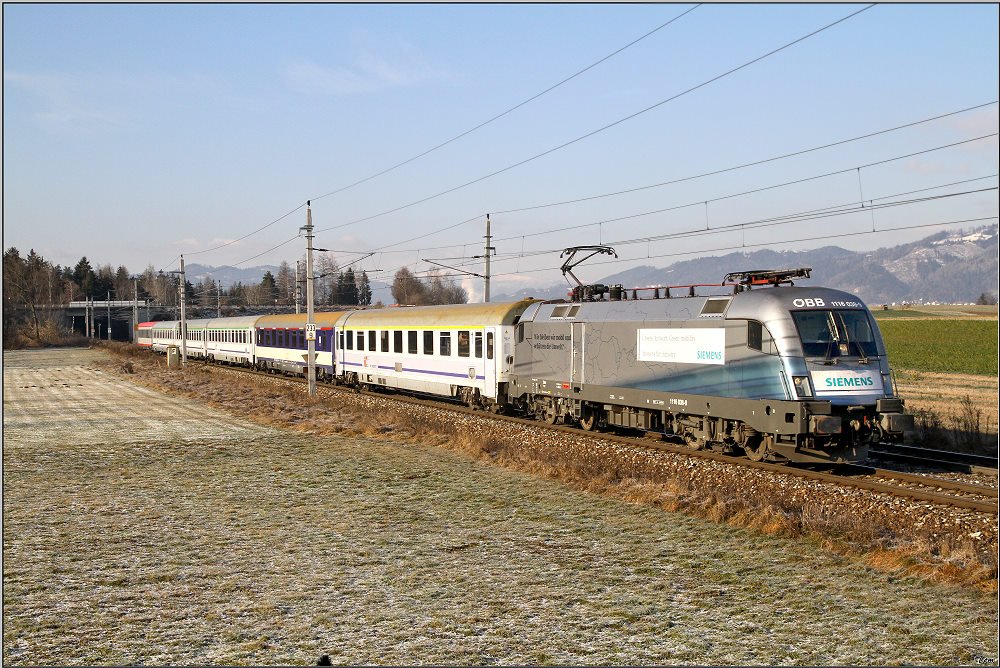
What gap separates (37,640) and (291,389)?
29716mm

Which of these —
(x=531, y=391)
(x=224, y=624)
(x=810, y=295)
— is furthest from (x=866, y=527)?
(x=531, y=391)

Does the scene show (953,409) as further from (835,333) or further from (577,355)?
(835,333)

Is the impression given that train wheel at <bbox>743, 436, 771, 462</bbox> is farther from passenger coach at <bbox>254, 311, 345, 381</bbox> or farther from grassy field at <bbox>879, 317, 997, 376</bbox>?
grassy field at <bbox>879, 317, 997, 376</bbox>

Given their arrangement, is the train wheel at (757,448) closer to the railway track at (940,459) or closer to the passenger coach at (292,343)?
the railway track at (940,459)

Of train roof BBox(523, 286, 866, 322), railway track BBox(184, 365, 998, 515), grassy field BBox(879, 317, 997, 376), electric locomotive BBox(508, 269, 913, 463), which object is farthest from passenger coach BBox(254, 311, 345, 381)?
grassy field BBox(879, 317, 997, 376)

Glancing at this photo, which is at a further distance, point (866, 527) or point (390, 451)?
point (390, 451)

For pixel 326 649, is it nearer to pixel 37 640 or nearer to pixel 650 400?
pixel 37 640

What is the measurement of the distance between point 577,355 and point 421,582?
1332cm

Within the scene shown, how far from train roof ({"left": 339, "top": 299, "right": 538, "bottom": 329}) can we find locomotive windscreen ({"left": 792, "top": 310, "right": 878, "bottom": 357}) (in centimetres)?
1139

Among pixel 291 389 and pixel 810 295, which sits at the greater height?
pixel 810 295

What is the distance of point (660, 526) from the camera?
12445 millimetres

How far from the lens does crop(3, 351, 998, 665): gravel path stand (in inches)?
300

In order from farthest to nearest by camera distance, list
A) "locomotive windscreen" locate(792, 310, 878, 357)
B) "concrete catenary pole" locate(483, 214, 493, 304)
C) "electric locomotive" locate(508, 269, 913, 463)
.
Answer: "concrete catenary pole" locate(483, 214, 493, 304), "locomotive windscreen" locate(792, 310, 878, 357), "electric locomotive" locate(508, 269, 913, 463)

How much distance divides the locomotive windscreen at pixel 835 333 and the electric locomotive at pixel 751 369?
21mm
